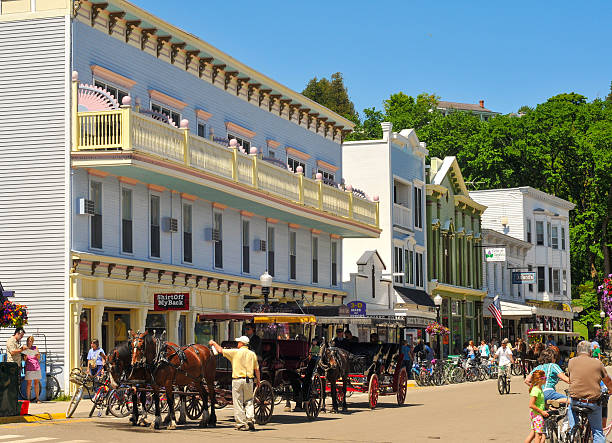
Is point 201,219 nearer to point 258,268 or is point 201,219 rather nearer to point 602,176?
point 258,268

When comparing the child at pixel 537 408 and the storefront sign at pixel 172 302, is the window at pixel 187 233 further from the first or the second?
the child at pixel 537 408

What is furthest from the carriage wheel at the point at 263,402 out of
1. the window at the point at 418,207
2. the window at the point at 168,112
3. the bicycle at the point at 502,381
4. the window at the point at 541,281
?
the window at the point at 541,281

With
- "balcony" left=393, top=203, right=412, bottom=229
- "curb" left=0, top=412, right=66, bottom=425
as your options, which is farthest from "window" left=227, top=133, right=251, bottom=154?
"curb" left=0, top=412, right=66, bottom=425

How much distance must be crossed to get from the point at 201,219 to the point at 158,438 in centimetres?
1685

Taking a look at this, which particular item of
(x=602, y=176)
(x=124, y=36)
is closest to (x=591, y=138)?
(x=602, y=176)

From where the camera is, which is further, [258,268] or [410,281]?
[410,281]

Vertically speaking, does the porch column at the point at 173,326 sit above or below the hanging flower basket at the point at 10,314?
below

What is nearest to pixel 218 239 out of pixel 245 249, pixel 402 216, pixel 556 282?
pixel 245 249

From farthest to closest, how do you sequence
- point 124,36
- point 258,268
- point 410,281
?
point 410,281 < point 258,268 < point 124,36

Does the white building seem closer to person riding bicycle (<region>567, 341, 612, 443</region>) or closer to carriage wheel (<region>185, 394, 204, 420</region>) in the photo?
carriage wheel (<region>185, 394, 204, 420</region>)

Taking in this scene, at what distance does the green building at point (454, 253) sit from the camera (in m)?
59.7

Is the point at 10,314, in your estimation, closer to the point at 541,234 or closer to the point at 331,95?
the point at 541,234

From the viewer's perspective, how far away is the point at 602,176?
82000 mm

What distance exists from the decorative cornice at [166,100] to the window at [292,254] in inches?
381
